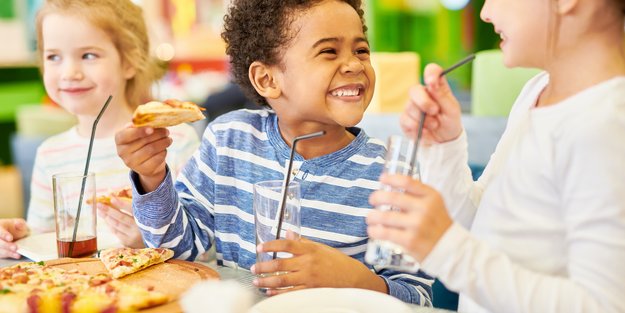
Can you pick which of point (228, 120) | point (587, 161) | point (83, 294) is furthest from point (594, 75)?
point (228, 120)

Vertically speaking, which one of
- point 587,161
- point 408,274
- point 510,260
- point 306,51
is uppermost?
point 306,51

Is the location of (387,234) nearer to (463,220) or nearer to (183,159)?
(463,220)

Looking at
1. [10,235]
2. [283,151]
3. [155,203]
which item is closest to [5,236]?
[10,235]

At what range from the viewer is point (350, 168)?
1.37 metres

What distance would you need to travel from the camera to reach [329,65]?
1.30 metres

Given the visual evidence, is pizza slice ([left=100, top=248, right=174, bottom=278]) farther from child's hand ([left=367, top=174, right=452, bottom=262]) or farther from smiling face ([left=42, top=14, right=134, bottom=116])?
smiling face ([left=42, top=14, right=134, bottom=116])

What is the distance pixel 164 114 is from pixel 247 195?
398 mm

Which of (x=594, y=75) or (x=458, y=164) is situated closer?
(x=594, y=75)

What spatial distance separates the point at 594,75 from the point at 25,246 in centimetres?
111

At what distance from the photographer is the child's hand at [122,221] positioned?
141 centimetres

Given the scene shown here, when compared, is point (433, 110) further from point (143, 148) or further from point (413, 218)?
point (143, 148)

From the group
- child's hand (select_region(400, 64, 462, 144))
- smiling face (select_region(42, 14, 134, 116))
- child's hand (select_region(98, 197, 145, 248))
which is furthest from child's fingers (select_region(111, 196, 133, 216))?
child's hand (select_region(400, 64, 462, 144))

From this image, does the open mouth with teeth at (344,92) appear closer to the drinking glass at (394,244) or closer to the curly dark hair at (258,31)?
the curly dark hair at (258,31)

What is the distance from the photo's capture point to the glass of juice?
4.05 feet
